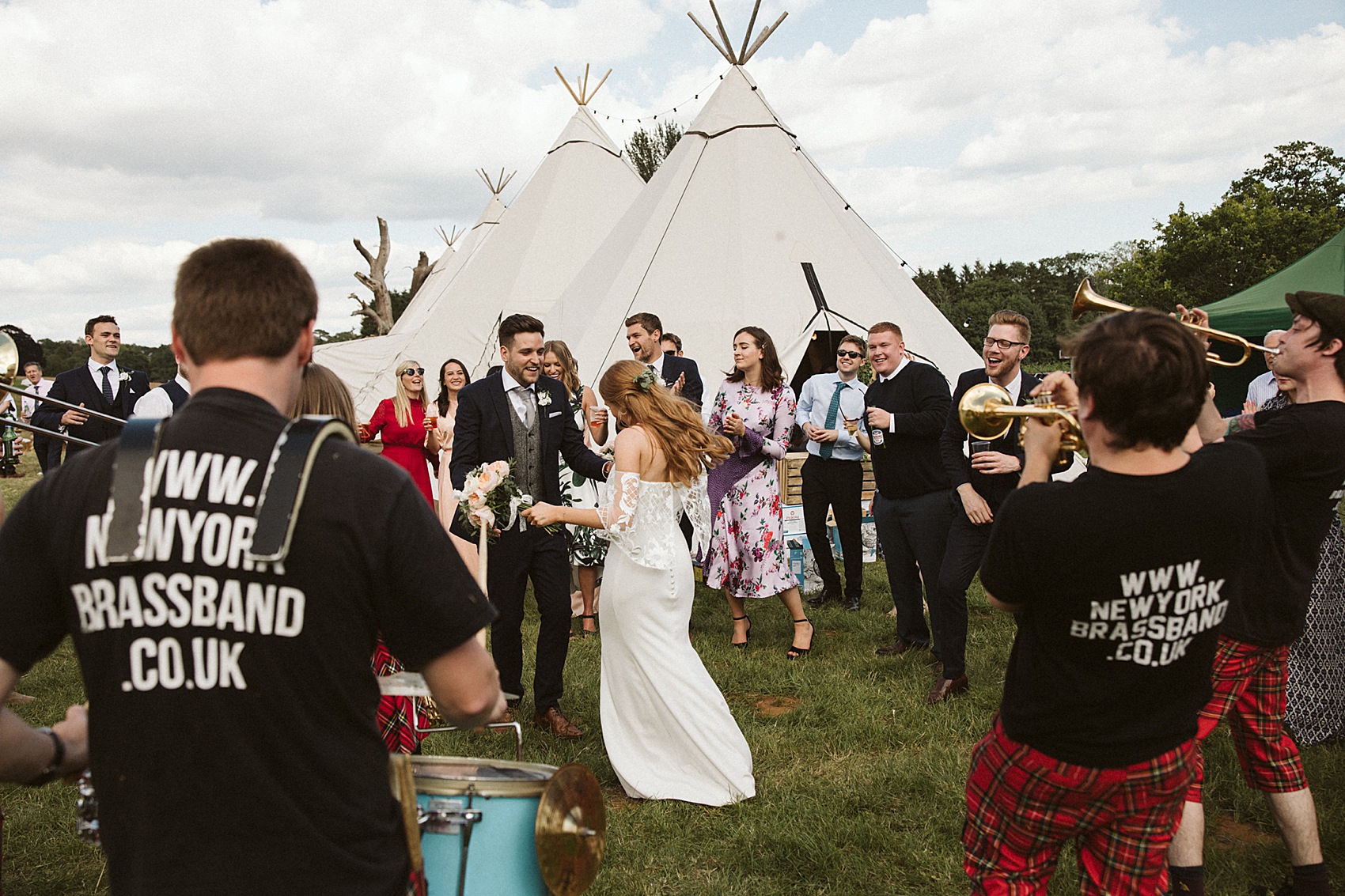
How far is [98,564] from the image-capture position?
1.29m

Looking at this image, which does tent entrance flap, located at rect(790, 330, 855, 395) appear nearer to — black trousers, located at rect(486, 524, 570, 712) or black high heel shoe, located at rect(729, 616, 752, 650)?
black high heel shoe, located at rect(729, 616, 752, 650)

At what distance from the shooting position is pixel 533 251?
57.0ft

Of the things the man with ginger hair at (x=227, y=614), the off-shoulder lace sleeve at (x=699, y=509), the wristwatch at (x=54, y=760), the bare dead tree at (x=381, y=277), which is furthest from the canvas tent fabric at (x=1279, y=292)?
the bare dead tree at (x=381, y=277)

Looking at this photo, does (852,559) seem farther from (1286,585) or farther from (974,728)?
(1286,585)

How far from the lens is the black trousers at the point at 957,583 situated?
475 centimetres

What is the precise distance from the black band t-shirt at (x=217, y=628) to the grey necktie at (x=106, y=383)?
701 centimetres

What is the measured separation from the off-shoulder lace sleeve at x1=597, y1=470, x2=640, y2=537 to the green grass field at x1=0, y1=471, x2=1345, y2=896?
1190mm

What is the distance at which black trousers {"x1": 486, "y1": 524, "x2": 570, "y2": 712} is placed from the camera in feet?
15.3

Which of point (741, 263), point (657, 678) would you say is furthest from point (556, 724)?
point (741, 263)

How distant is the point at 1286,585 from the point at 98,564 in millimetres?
3126

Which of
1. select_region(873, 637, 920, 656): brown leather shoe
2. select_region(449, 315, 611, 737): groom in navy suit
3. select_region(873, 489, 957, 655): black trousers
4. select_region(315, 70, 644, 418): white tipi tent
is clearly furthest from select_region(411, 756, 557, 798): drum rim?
select_region(315, 70, 644, 418): white tipi tent

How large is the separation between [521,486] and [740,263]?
7.71 m

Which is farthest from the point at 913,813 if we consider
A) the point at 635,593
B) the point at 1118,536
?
the point at 1118,536

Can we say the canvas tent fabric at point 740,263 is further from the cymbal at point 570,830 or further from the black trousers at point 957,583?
the cymbal at point 570,830
